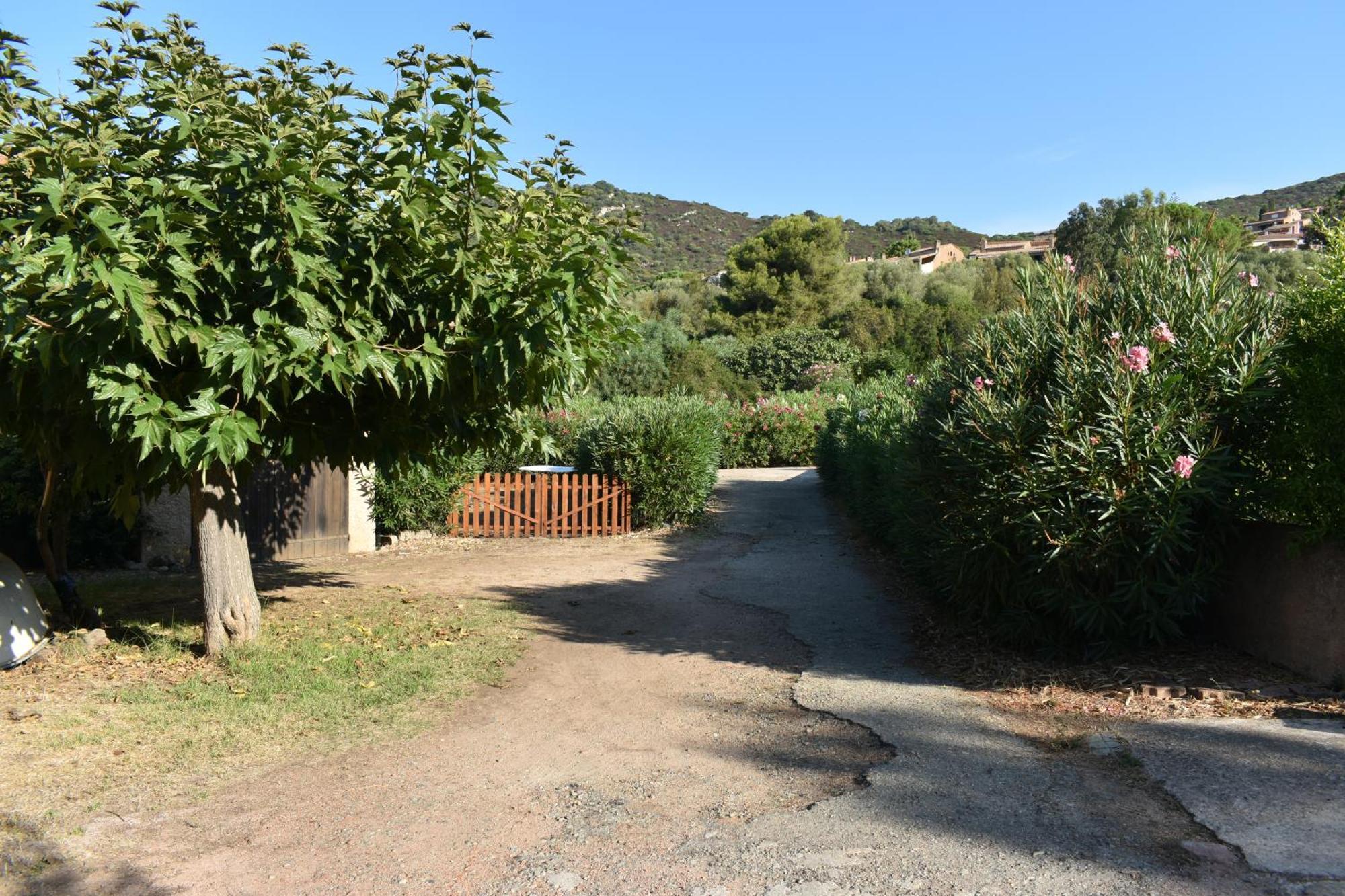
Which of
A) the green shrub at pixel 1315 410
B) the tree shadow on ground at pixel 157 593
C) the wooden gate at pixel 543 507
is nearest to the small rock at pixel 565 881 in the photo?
the green shrub at pixel 1315 410

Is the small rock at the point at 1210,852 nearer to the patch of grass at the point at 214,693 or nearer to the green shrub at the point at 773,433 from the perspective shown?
the patch of grass at the point at 214,693

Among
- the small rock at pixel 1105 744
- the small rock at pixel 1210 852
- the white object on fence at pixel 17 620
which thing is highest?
the white object on fence at pixel 17 620

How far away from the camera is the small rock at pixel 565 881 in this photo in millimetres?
3535

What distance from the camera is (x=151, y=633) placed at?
749 cm

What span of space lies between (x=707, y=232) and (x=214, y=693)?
9589 cm

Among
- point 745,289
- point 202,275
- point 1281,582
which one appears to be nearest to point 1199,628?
point 1281,582

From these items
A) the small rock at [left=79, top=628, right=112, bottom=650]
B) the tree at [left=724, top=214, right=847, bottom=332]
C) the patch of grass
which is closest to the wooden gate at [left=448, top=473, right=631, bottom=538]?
the patch of grass

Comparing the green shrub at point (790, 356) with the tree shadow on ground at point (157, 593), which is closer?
the tree shadow on ground at point (157, 593)

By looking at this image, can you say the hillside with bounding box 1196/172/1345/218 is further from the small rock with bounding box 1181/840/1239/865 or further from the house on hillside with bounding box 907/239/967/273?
the small rock with bounding box 1181/840/1239/865

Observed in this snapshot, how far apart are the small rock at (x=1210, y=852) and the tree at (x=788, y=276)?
49.2m

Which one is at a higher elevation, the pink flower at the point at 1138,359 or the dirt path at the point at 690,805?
the pink flower at the point at 1138,359

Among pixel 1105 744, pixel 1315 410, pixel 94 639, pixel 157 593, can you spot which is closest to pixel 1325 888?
pixel 1105 744

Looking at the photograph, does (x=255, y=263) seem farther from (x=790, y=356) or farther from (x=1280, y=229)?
(x=1280, y=229)

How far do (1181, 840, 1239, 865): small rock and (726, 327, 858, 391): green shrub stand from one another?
110ft
